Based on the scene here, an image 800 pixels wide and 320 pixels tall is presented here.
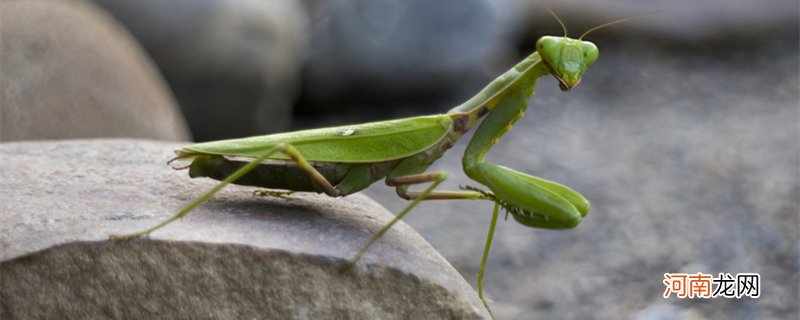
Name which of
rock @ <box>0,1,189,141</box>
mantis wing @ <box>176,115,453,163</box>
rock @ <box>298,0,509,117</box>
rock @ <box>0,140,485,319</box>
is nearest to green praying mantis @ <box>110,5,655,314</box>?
mantis wing @ <box>176,115,453,163</box>

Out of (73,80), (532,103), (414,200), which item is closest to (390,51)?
(532,103)

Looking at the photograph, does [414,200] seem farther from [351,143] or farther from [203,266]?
[203,266]

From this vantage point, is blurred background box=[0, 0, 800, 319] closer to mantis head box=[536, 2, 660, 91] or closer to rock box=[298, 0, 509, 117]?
rock box=[298, 0, 509, 117]

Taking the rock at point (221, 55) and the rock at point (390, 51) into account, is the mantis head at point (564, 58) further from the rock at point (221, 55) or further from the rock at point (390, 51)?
the rock at point (390, 51)

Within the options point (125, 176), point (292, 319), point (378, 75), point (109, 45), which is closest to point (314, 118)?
point (378, 75)

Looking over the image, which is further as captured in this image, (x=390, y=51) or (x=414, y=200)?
(x=390, y=51)

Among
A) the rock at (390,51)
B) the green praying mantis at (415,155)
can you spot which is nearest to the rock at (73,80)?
the green praying mantis at (415,155)
